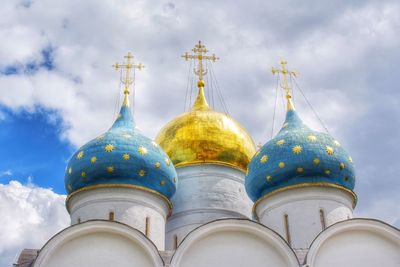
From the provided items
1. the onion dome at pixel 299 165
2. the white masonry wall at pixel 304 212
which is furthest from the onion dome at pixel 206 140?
the white masonry wall at pixel 304 212

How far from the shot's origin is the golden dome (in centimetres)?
1528

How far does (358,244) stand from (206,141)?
221 inches

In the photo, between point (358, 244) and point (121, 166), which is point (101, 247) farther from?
point (358, 244)

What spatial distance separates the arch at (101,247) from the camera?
1015cm

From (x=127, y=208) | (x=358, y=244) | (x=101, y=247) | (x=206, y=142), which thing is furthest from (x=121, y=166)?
(x=358, y=244)

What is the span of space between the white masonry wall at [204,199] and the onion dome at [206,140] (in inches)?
9.2

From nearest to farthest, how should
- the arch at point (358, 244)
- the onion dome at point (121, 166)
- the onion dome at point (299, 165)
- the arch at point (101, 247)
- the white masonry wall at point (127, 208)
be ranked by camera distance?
the arch at point (101, 247), the arch at point (358, 244), the white masonry wall at point (127, 208), the onion dome at point (121, 166), the onion dome at point (299, 165)

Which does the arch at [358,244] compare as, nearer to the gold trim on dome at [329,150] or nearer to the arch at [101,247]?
the gold trim on dome at [329,150]

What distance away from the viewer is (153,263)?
10.1 meters

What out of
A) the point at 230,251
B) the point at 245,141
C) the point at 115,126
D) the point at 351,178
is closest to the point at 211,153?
the point at 245,141

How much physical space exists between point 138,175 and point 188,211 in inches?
98.2

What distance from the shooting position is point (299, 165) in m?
12.6

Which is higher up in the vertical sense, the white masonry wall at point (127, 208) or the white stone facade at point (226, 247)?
the white masonry wall at point (127, 208)

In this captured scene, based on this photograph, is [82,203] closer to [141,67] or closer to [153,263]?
[153,263]
